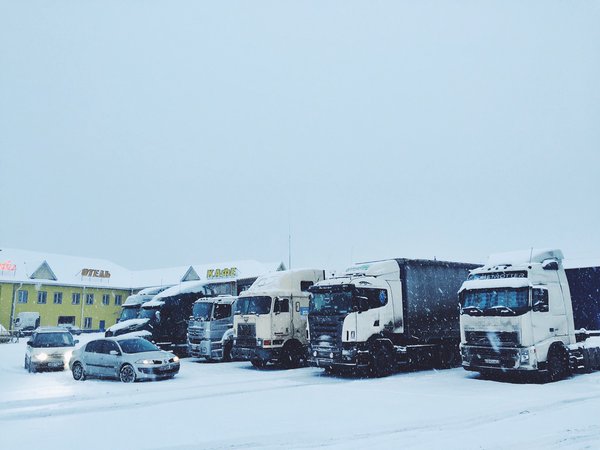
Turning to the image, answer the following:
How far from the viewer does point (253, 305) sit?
1967 centimetres

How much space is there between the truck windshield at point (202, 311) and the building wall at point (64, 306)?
117 ft

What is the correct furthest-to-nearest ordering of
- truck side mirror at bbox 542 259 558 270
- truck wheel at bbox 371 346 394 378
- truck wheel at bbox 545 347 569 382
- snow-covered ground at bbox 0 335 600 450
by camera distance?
truck wheel at bbox 371 346 394 378, truck side mirror at bbox 542 259 558 270, truck wheel at bbox 545 347 569 382, snow-covered ground at bbox 0 335 600 450

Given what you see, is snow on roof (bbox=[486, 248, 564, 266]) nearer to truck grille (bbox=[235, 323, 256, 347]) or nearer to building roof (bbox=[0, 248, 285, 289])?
truck grille (bbox=[235, 323, 256, 347])

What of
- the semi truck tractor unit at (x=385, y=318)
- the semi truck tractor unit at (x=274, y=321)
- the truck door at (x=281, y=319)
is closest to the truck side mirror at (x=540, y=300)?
the semi truck tractor unit at (x=385, y=318)

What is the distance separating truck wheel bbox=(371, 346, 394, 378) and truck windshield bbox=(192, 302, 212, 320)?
829 cm

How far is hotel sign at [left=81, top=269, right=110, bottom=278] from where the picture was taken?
2279 inches

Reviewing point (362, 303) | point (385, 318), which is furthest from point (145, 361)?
point (385, 318)

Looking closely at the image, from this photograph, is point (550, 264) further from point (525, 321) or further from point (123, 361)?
point (123, 361)

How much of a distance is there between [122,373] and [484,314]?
1082 cm

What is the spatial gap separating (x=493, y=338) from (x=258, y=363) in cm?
891

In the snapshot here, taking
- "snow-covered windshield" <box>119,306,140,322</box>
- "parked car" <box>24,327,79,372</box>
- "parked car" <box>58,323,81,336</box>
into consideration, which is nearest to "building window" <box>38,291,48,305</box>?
"parked car" <box>58,323,81,336</box>

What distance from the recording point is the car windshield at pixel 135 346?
54.2 ft

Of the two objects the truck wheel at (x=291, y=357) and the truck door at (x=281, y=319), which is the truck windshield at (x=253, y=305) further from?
the truck wheel at (x=291, y=357)

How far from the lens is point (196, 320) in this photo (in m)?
22.4
